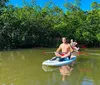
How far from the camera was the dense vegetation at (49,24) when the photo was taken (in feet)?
102

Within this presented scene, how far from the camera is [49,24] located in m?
34.1

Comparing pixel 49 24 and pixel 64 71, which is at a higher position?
pixel 49 24

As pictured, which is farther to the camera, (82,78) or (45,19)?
(45,19)

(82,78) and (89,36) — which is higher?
(89,36)

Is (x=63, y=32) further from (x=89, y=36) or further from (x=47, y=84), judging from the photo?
(x=47, y=84)

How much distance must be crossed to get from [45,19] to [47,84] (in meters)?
25.0

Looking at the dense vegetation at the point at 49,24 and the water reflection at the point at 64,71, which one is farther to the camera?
the dense vegetation at the point at 49,24

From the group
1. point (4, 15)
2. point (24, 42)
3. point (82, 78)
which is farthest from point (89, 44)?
point (82, 78)

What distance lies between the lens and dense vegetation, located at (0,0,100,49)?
102 ft

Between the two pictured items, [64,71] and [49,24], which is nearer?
[64,71]

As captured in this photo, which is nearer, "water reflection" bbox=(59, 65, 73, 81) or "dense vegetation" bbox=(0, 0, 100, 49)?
"water reflection" bbox=(59, 65, 73, 81)

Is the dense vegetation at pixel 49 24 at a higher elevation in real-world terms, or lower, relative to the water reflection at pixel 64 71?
higher

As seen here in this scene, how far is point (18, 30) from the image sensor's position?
103 ft

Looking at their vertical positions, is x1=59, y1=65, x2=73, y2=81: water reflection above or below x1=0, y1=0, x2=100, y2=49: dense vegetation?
below
